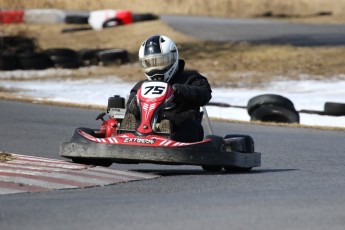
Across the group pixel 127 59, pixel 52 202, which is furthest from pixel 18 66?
pixel 52 202

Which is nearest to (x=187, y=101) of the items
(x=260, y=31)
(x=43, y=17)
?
(x=260, y=31)

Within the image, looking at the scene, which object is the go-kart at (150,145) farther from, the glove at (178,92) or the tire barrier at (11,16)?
the tire barrier at (11,16)

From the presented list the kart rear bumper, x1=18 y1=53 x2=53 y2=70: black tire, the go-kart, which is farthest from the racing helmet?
x1=18 y1=53 x2=53 y2=70: black tire

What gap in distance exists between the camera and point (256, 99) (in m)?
16.2

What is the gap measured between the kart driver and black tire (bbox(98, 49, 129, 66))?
16.8 m

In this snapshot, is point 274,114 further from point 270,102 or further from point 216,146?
point 216,146

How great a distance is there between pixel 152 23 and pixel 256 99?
56.9ft

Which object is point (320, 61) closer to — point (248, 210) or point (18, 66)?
point (18, 66)

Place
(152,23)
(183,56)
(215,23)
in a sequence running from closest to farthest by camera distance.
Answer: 1. (183,56)
2. (152,23)
3. (215,23)

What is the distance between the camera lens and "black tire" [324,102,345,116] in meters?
16.2

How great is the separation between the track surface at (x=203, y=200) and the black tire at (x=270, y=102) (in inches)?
158

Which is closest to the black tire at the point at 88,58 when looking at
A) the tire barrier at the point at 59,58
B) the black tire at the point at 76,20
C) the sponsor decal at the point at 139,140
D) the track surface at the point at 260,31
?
the tire barrier at the point at 59,58

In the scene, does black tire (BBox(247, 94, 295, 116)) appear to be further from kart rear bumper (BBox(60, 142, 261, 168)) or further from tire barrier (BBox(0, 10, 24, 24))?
tire barrier (BBox(0, 10, 24, 24))

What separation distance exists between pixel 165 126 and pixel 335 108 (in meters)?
7.45
